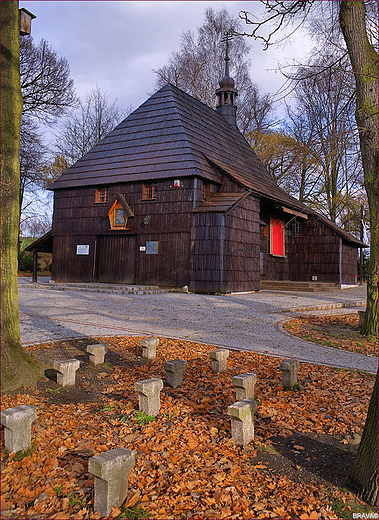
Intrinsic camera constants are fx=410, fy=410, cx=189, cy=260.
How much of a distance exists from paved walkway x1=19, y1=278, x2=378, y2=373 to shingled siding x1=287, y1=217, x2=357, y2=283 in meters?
11.8

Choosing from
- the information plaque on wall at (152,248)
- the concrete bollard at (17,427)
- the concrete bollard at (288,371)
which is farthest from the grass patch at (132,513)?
the information plaque on wall at (152,248)

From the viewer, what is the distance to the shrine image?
1844cm

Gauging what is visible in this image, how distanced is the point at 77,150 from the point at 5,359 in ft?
118

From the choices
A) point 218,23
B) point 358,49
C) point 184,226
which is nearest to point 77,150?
point 218,23

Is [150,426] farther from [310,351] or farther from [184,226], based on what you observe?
[184,226]

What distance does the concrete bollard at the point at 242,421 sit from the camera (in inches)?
134

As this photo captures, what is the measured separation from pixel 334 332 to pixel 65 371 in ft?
21.4

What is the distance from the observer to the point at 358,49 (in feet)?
24.0

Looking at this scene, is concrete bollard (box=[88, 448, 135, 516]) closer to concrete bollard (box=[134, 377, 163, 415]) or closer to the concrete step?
concrete bollard (box=[134, 377, 163, 415])

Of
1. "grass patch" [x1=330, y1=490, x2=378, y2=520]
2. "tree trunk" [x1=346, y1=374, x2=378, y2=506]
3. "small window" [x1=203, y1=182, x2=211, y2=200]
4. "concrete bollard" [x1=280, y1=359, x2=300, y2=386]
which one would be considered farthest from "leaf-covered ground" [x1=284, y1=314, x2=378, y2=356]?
"small window" [x1=203, y1=182, x2=211, y2=200]

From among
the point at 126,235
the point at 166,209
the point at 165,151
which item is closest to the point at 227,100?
the point at 165,151

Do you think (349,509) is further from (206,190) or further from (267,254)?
(267,254)

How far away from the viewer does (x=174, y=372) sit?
4.83 metres

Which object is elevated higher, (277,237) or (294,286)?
(277,237)
